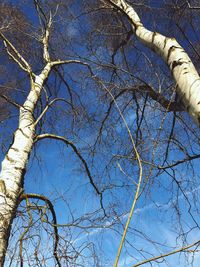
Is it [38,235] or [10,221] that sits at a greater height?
[10,221]

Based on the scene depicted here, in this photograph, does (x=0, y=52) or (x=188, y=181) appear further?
(x=0, y=52)

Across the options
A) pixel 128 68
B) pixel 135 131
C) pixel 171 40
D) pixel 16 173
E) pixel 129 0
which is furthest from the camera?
pixel 129 0

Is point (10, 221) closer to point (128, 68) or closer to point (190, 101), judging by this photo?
point (190, 101)

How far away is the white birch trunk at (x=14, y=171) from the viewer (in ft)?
6.53

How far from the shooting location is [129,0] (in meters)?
5.18

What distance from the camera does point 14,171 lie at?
7.95 feet

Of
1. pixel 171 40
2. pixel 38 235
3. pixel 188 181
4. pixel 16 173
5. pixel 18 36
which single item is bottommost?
pixel 38 235

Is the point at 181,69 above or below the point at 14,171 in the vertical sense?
above

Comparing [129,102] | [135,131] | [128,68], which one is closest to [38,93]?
[129,102]

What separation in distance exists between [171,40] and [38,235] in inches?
76.0

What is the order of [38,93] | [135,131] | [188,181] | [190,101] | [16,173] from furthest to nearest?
[135,131], [38,93], [188,181], [16,173], [190,101]

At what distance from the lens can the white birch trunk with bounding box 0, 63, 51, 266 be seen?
1991mm

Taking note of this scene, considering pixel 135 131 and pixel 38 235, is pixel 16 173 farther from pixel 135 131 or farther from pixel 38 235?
pixel 135 131

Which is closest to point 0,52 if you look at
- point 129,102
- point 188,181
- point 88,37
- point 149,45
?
point 88,37
